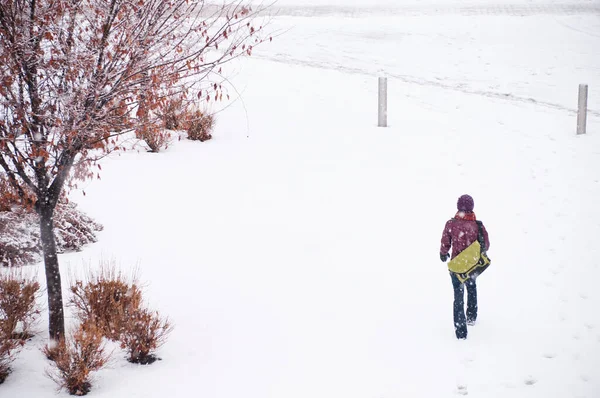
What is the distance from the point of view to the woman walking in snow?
577 centimetres

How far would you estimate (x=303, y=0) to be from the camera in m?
31.1

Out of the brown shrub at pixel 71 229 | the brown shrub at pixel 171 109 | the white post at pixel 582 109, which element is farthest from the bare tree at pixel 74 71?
the white post at pixel 582 109

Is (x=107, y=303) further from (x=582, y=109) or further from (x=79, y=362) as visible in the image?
(x=582, y=109)

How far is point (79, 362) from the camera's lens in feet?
16.2

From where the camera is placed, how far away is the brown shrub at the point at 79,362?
490cm

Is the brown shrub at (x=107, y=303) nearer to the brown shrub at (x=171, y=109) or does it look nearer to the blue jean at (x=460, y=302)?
the brown shrub at (x=171, y=109)

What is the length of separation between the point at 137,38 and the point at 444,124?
951cm

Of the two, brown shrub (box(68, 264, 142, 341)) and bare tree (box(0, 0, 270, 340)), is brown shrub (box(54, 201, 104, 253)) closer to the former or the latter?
brown shrub (box(68, 264, 142, 341))

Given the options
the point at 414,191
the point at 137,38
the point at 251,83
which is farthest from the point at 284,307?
the point at 251,83

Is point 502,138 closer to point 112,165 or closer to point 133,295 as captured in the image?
point 112,165

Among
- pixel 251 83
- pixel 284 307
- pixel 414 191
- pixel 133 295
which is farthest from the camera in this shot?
pixel 251 83

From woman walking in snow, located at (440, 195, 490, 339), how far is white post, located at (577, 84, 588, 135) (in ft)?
25.1

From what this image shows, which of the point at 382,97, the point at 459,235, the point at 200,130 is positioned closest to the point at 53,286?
the point at 459,235

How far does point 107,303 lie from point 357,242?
3.69 metres
